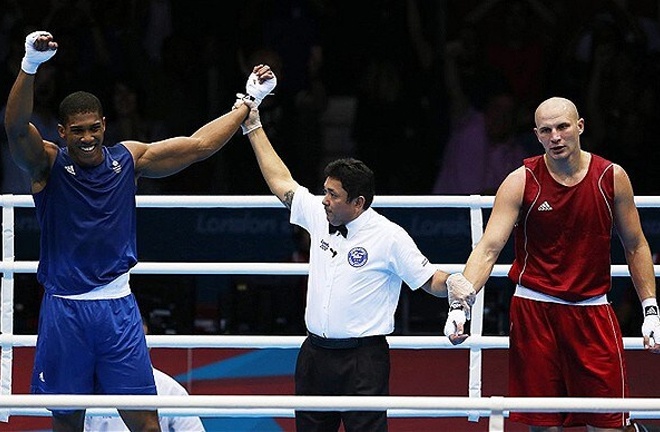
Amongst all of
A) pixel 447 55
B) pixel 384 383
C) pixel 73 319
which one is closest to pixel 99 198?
pixel 73 319

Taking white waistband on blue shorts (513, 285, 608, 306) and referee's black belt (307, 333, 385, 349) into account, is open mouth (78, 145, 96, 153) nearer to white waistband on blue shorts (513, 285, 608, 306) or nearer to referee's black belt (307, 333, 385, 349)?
referee's black belt (307, 333, 385, 349)

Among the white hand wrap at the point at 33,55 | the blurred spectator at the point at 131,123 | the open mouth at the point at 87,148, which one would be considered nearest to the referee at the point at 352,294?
the open mouth at the point at 87,148

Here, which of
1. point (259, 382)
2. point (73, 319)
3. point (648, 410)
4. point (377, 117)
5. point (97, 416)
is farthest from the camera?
point (377, 117)

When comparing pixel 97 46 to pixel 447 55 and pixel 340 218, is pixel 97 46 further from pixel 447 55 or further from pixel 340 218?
pixel 340 218

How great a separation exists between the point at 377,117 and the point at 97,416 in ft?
12.1

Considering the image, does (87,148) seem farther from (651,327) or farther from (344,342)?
(651,327)

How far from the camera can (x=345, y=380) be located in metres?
5.25

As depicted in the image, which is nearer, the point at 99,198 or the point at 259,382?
the point at 99,198

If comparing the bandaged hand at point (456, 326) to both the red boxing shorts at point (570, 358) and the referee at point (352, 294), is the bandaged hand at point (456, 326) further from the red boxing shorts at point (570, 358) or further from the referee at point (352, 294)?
the red boxing shorts at point (570, 358)

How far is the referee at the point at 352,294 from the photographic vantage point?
5258 mm

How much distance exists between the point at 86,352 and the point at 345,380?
3.18ft

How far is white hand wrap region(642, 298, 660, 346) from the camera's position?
520 cm

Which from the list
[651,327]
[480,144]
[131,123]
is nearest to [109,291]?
[651,327]

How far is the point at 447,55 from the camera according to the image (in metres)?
9.45
